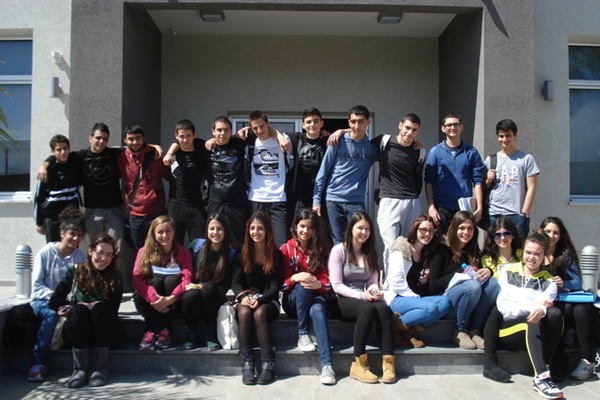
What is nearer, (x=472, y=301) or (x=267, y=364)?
(x=267, y=364)

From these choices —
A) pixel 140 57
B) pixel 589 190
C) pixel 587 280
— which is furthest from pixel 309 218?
pixel 589 190

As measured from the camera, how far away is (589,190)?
6.91 meters

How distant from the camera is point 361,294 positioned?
4.15 meters

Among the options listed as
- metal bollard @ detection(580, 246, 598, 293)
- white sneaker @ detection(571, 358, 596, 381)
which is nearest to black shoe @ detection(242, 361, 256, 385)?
white sneaker @ detection(571, 358, 596, 381)

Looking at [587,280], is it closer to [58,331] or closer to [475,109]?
[475,109]

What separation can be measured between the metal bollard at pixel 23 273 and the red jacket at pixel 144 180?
3.28 feet

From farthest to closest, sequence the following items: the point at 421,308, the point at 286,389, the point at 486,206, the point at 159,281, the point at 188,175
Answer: the point at 486,206 < the point at 188,175 < the point at 159,281 < the point at 421,308 < the point at 286,389

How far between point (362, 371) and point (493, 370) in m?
1.03

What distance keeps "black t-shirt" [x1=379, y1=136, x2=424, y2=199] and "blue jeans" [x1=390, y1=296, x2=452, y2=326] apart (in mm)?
1091

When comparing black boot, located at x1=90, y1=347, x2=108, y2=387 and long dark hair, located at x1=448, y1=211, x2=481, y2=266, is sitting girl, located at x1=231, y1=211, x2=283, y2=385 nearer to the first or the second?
black boot, located at x1=90, y1=347, x2=108, y2=387

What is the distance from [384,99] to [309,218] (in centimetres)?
350

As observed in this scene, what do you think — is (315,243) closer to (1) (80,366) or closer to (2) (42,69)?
(1) (80,366)

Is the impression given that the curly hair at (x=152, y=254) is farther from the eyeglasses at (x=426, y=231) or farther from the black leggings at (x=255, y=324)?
the eyeglasses at (x=426, y=231)

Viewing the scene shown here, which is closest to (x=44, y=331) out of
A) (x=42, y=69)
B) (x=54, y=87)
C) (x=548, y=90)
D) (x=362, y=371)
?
(x=362, y=371)
